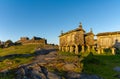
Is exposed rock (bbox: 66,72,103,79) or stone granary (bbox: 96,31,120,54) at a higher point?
stone granary (bbox: 96,31,120,54)

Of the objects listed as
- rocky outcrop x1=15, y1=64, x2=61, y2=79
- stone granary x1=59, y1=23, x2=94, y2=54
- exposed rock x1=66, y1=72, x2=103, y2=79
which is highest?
stone granary x1=59, y1=23, x2=94, y2=54

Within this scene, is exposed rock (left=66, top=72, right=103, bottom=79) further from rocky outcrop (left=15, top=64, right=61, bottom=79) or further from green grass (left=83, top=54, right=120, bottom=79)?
green grass (left=83, top=54, right=120, bottom=79)

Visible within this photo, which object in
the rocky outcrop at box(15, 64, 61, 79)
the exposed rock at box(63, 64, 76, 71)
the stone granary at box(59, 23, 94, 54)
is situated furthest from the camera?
the stone granary at box(59, 23, 94, 54)

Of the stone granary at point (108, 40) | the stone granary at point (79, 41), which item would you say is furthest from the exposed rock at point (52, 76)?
the stone granary at point (108, 40)

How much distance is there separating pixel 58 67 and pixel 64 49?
28.6 metres

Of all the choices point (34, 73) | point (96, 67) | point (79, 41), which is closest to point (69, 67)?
point (34, 73)

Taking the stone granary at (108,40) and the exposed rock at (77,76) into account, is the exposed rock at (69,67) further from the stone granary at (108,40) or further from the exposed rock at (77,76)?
the stone granary at (108,40)

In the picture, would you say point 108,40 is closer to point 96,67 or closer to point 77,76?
point 96,67

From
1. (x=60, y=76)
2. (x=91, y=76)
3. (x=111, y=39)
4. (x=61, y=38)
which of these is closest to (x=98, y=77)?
(x=91, y=76)

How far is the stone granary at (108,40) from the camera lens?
5022 centimetres

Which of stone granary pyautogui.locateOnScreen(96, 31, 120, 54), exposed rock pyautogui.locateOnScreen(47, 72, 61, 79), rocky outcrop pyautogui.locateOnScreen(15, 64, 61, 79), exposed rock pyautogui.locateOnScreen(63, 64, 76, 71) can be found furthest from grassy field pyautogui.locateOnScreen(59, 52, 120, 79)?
stone granary pyautogui.locateOnScreen(96, 31, 120, 54)

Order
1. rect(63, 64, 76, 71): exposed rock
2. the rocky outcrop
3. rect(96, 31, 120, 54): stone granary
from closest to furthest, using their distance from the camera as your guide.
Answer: the rocky outcrop → rect(63, 64, 76, 71): exposed rock → rect(96, 31, 120, 54): stone granary

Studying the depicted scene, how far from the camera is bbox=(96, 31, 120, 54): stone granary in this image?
5022 cm

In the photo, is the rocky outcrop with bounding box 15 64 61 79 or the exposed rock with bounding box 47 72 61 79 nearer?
the rocky outcrop with bounding box 15 64 61 79
